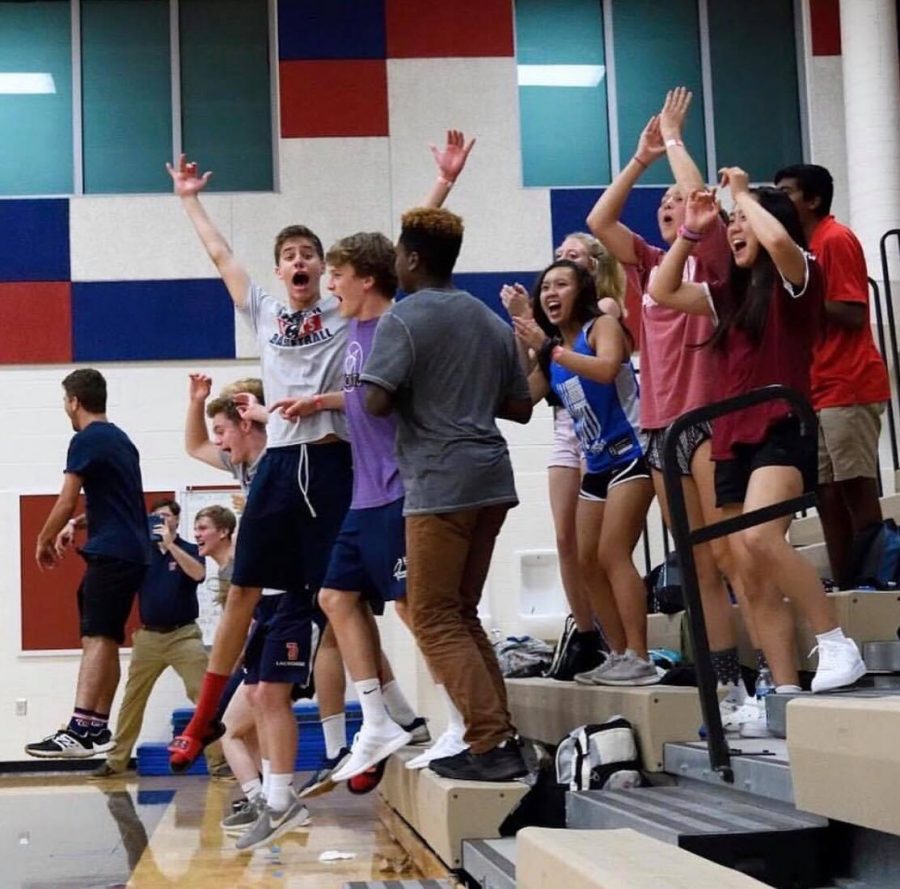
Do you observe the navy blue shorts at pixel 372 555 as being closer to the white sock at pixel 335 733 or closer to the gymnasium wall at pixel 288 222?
the white sock at pixel 335 733

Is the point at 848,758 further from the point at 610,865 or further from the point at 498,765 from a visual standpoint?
the point at 498,765

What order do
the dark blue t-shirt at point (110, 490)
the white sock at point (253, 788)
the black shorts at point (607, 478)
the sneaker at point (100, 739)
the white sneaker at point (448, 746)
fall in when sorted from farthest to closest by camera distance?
the dark blue t-shirt at point (110, 490)
the sneaker at point (100, 739)
the white sock at point (253, 788)
the black shorts at point (607, 478)
the white sneaker at point (448, 746)

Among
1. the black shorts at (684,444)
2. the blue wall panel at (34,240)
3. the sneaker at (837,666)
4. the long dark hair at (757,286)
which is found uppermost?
the blue wall panel at (34,240)

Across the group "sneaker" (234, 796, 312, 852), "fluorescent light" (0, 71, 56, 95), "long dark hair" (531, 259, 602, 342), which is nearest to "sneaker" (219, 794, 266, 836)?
"sneaker" (234, 796, 312, 852)

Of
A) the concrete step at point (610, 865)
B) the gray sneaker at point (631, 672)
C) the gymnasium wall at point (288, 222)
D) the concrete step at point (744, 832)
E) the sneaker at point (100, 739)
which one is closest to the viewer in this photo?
the concrete step at point (610, 865)

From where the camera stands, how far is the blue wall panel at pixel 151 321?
8758 millimetres

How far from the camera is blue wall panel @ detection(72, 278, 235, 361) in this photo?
876 centimetres

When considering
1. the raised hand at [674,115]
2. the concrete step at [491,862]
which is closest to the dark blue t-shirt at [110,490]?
the raised hand at [674,115]

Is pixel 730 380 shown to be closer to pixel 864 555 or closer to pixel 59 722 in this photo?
pixel 864 555

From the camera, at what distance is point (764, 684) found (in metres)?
3.77

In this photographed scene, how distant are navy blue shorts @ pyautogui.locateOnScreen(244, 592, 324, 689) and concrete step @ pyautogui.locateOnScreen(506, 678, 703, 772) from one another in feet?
2.51

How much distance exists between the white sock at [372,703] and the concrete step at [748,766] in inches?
33.0

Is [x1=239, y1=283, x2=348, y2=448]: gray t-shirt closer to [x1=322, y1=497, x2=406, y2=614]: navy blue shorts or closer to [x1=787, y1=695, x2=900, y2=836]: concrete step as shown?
[x1=322, y1=497, x2=406, y2=614]: navy blue shorts

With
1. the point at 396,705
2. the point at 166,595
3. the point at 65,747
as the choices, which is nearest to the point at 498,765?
the point at 396,705
